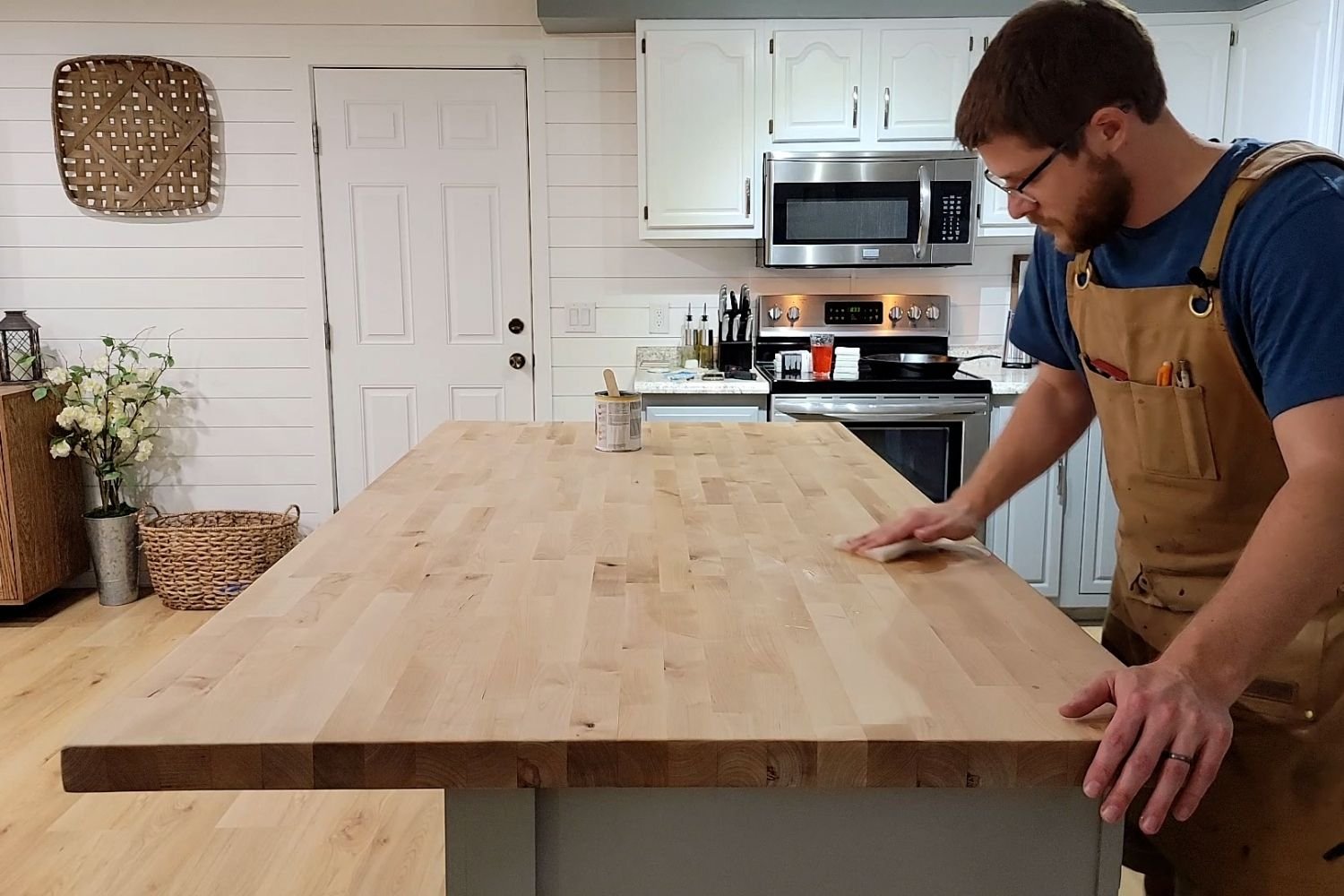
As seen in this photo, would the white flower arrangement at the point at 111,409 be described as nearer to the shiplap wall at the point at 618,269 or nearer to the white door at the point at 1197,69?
the shiplap wall at the point at 618,269

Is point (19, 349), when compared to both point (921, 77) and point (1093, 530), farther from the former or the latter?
point (1093, 530)

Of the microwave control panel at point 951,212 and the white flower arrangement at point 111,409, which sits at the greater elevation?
the microwave control panel at point 951,212

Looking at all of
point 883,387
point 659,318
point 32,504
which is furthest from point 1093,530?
point 32,504

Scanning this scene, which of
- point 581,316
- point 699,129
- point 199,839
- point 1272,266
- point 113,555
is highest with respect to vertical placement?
point 699,129

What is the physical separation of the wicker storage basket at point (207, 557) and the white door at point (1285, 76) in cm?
376

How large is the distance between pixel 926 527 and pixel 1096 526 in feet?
8.77

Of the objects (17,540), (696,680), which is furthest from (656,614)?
(17,540)

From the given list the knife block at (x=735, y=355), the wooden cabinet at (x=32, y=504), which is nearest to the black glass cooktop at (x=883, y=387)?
the knife block at (x=735, y=355)

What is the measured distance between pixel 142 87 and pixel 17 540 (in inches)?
67.7

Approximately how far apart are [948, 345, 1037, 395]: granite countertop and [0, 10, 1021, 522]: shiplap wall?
0.06m

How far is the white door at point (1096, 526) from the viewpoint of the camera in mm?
3775

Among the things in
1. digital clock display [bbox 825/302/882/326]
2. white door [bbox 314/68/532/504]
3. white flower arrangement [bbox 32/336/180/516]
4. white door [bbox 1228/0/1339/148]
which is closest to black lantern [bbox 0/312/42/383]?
white flower arrangement [bbox 32/336/180/516]

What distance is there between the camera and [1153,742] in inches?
34.2

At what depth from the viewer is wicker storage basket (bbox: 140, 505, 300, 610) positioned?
3938 mm
